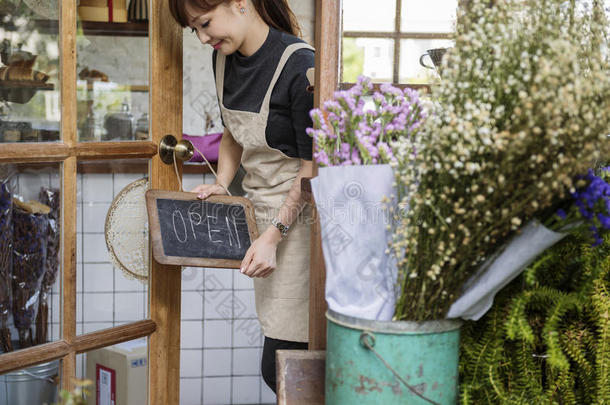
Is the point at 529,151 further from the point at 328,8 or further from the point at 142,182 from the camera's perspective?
the point at 142,182

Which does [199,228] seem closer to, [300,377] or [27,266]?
[27,266]

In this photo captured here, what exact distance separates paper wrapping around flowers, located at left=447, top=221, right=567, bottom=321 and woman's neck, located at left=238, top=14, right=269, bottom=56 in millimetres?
913

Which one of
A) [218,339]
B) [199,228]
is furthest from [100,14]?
[218,339]

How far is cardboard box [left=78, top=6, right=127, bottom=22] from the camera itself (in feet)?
5.63

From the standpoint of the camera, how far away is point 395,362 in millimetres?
1100

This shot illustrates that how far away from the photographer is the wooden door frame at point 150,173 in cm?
165

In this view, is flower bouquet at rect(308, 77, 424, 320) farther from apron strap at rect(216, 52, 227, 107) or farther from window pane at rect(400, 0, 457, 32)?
apron strap at rect(216, 52, 227, 107)

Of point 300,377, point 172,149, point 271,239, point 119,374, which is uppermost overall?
point 172,149

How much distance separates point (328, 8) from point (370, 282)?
566 millimetres

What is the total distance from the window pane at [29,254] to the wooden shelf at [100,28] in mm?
329

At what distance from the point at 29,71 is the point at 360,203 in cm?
96

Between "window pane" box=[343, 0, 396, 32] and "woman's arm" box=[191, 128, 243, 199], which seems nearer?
"window pane" box=[343, 0, 396, 32]

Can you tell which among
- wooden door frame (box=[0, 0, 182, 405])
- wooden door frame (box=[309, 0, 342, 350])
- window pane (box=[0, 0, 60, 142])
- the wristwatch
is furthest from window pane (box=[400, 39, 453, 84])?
window pane (box=[0, 0, 60, 142])

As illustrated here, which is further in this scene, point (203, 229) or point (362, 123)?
point (203, 229)
